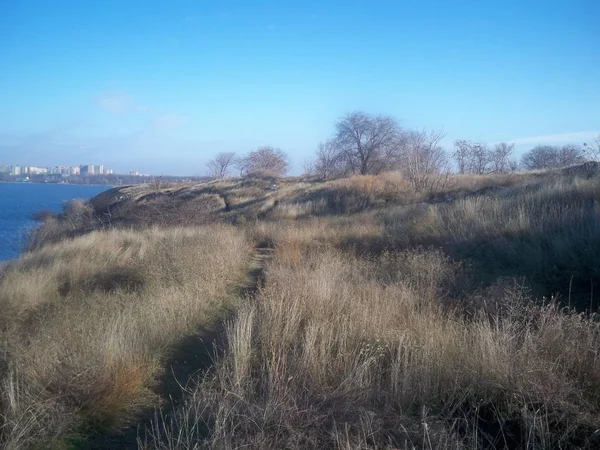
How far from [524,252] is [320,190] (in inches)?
890

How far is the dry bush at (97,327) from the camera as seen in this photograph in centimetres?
383

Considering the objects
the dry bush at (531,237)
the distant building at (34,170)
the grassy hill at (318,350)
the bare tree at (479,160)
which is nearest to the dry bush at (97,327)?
the grassy hill at (318,350)

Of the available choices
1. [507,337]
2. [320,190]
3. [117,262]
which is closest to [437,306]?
[507,337]

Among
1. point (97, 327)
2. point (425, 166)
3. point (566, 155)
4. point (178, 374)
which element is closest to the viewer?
point (178, 374)

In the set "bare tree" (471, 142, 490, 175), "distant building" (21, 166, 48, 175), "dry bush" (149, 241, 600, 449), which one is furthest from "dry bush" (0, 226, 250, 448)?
"distant building" (21, 166, 48, 175)

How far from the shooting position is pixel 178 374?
4883mm

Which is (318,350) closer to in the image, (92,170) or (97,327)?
(97,327)

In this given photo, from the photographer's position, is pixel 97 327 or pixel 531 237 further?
pixel 531 237

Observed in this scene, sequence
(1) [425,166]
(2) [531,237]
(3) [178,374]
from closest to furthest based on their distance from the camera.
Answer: (3) [178,374], (2) [531,237], (1) [425,166]

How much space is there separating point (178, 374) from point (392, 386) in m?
2.27

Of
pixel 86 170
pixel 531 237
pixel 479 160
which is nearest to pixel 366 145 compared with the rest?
pixel 479 160

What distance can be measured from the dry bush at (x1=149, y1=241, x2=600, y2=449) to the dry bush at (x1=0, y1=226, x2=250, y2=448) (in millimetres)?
694

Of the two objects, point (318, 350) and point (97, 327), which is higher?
point (97, 327)

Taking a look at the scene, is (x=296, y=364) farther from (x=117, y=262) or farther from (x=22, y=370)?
(x=117, y=262)
